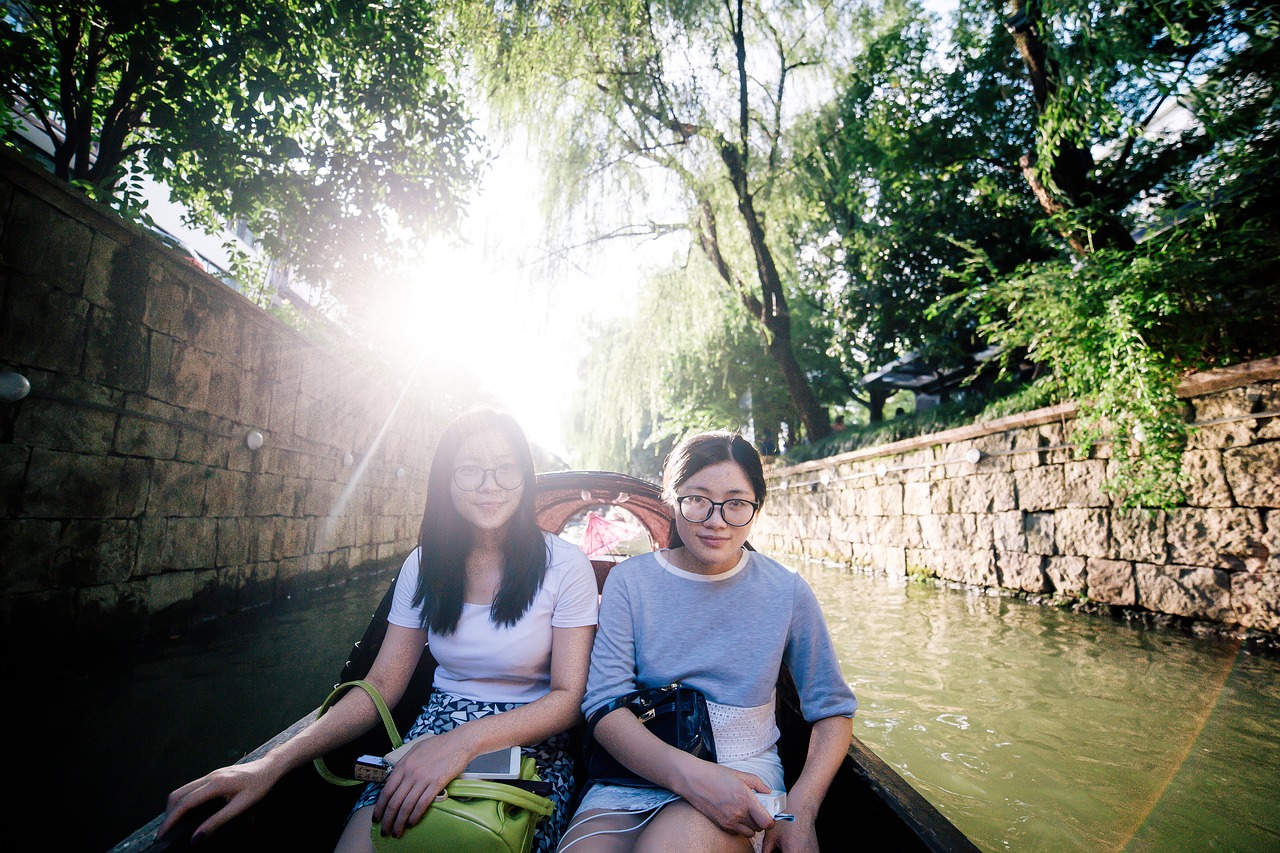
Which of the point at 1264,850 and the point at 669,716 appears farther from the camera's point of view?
the point at 1264,850

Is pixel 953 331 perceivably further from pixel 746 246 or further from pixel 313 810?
pixel 313 810

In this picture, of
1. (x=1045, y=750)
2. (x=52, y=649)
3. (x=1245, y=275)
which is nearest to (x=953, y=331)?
(x=1245, y=275)

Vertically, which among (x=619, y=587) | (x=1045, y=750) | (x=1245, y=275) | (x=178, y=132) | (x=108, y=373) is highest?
(x=178, y=132)

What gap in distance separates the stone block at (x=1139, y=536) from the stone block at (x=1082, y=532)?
9 cm

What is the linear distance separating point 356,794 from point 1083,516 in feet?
20.3

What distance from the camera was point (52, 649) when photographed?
329 centimetres

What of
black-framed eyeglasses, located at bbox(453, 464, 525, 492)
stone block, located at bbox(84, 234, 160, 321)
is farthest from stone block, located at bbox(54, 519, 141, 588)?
black-framed eyeglasses, located at bbox(453, 464, 525, 492)

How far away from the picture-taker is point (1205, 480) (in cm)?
426

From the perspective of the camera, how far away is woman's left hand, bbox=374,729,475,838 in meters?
1.15

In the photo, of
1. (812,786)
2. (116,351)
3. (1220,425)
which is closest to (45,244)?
(116,351)

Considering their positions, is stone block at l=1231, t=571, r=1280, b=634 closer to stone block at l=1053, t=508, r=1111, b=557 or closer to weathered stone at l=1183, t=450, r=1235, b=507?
weathered stone at l=1183, t=450, r=1235, b=507

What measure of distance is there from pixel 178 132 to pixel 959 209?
37.0ft

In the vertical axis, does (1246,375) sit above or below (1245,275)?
below

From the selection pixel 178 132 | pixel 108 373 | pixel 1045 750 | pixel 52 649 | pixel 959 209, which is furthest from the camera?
pixel 959 209
